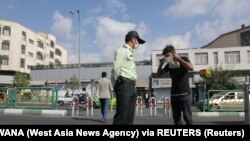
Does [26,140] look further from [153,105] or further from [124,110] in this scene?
[153,105]

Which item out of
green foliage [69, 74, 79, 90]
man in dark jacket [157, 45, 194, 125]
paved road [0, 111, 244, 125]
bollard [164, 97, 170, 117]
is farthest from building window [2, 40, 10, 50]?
man in dark jacket [157, 45, 194, 125]

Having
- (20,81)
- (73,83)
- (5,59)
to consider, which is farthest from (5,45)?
(73,83)

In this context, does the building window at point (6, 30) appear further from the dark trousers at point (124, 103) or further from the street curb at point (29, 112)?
the dark trousers at point (124, 103)

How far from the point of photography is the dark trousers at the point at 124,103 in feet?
18.5

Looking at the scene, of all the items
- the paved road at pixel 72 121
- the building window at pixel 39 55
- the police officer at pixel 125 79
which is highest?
the building window at pixel 39 55

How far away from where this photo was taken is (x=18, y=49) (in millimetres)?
73375

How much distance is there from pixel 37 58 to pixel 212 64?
43.3 m

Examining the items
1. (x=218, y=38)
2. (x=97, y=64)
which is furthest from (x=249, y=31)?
(x=97, y=64)

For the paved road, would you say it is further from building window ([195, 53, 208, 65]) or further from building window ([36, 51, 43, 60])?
building window ([36, 51, 43, 60])

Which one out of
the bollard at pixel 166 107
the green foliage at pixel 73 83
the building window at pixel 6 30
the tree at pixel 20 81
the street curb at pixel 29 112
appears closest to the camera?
the street curb at pixel 29 112

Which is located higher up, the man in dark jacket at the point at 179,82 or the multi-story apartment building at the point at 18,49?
the multi-story apartment building at the point at 18,49

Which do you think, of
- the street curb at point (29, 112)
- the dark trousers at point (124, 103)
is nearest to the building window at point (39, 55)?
the street curb at point (29, 112)

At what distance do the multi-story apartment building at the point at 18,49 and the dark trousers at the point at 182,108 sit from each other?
66073mm

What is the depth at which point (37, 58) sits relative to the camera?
3273 inches
